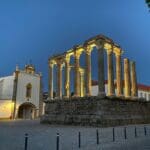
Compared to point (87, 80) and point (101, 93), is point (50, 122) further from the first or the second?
point (101, 93)

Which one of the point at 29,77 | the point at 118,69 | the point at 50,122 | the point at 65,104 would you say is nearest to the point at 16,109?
the point at 29,77

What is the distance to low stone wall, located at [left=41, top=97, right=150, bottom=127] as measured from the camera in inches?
889

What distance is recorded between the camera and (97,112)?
74.1ft

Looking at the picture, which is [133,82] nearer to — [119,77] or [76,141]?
[119,77]

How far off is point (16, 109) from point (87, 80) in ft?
76.4

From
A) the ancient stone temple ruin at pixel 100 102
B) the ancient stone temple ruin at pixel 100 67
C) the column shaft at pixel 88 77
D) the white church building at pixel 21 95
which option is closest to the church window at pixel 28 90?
the white church building at pixel 21 95

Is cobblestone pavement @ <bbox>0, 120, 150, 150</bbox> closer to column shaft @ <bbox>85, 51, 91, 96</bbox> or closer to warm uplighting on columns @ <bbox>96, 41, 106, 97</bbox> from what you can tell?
warm uplighting on columns @ <bbox>96, 41, 106, 97</bbox>

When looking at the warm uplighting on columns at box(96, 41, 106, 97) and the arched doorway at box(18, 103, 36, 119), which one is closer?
the warm uplighting on columns at box(96, 41, 106, 97)

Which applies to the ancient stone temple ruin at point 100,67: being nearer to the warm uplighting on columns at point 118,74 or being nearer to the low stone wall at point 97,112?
the warm uplighting on columns at point 118,74

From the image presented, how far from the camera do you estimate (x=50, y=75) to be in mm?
34219

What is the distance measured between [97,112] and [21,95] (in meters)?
27.2

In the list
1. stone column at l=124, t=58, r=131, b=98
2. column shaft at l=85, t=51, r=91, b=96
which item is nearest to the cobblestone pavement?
column shaft at l=85, t=51, r=91, b=96

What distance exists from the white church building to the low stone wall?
1610cm

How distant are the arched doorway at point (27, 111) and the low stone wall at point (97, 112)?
62.1 feet
